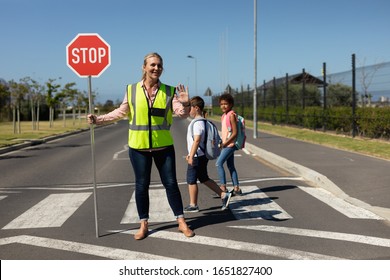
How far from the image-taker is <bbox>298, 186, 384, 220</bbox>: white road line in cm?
598

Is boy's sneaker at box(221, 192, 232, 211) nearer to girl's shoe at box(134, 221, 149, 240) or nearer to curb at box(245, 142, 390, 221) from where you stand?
girl's shoe at box(134, 221, 149, 240)

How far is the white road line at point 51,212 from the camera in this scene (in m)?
5.74

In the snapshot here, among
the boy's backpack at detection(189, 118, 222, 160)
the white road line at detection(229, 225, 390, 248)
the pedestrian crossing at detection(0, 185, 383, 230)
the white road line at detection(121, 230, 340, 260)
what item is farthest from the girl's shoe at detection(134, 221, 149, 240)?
the boy's backpack at detection(189, 118, 222, 160)

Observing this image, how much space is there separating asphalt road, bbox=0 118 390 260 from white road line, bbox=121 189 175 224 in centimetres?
1

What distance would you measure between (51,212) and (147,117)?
7.99 feet

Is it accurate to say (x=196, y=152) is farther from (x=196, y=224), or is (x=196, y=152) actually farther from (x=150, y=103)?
(x=150, y=103)

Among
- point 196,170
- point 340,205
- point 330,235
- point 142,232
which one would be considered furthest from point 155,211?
point 340,205

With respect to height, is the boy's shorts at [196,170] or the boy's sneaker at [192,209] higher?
the boy's shorts at [196,170]

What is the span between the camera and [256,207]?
6.53 m

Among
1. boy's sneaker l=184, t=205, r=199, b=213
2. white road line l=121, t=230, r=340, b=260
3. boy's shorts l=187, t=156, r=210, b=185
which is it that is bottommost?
white road line l=121, t=230, r=340, b=260

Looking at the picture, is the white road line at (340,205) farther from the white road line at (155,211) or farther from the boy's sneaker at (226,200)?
the white road line at (155,211)

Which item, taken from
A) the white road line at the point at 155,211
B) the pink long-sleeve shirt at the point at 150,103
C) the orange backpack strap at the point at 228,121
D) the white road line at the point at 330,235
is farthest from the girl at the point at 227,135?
the pink long-sleeve shirt at the point at 150,103

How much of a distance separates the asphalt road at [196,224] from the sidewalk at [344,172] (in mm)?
221
